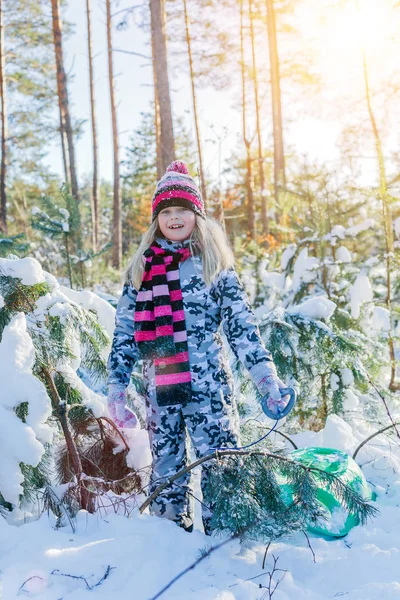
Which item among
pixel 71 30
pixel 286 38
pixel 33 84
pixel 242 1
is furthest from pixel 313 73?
pixel 33 84

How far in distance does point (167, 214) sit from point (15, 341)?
1.01 metres

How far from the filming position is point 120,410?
230cm

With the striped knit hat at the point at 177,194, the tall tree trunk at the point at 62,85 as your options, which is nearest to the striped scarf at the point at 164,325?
the striped knit hat at the point at 177,194

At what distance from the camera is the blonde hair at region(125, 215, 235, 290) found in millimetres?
2383

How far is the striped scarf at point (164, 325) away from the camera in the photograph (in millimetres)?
2271

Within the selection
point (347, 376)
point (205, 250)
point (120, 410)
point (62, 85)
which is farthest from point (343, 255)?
point (62, 85)

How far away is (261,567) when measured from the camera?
A: 1.84 meters

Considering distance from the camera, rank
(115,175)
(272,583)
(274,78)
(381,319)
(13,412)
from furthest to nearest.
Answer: (115,175), (274,78), (381,319), (13,412), (272,583)

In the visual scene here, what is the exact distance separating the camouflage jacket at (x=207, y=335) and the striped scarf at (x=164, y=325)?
45mm

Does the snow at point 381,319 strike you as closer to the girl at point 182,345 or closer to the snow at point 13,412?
the girl at point 182,345

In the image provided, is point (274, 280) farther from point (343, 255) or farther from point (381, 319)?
point (381, 319)

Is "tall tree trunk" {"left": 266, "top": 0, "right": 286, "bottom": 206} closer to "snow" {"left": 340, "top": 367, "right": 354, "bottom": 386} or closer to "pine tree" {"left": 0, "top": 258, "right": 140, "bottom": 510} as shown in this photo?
"snow" {"left": 340, "top": 367, "right": 354, "bottom": 386}

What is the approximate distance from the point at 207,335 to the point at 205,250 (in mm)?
438

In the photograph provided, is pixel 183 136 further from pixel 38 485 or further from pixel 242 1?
pixel 38 485
